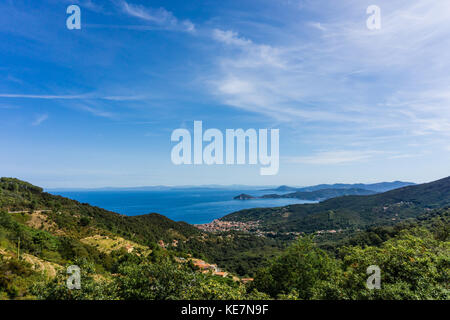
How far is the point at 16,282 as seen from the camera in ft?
33.1

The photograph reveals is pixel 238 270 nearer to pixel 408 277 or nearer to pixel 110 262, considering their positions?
pixel 110 262

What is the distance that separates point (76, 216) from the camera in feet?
125

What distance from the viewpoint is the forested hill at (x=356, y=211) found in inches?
4220

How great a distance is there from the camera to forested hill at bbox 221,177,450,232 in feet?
352

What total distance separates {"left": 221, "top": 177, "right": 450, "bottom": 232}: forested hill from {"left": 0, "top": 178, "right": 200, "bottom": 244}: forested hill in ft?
210
